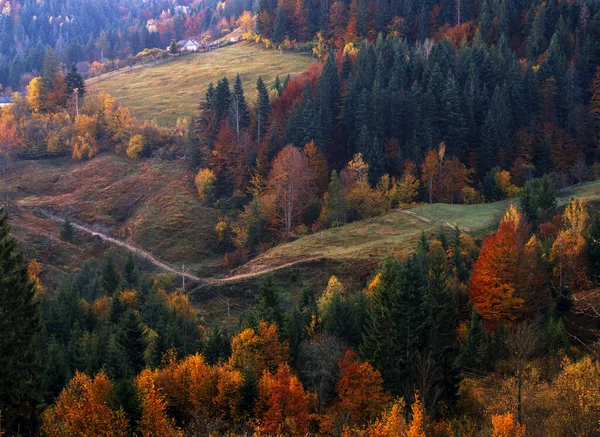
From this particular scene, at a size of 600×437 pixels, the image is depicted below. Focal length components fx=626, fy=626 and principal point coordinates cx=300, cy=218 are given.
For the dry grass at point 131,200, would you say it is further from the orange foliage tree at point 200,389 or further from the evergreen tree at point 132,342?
the orange foliage tree at point 200,389

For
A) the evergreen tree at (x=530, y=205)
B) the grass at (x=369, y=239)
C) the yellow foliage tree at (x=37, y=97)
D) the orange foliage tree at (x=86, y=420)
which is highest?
the yellow foliage tree at (x=37, y=97)

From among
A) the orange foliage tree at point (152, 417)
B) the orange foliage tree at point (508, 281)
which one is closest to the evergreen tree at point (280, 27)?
the orange foliage tree at point (508, 281)

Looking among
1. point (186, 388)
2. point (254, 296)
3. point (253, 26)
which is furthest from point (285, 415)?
point (253, 26)

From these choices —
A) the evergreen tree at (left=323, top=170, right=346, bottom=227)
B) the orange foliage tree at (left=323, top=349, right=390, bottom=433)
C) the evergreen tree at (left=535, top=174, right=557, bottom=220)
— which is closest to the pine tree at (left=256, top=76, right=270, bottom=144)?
the evergreen tree at (left=323, top=170, right=346, bottom=227)

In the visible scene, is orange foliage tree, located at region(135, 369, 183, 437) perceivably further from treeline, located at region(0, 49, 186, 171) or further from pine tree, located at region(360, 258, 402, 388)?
treeline, located at region(0, 49, 186, 171)

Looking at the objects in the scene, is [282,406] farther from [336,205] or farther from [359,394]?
[336,205]

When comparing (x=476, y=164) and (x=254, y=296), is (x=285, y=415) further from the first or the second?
(x=476, y=164)
